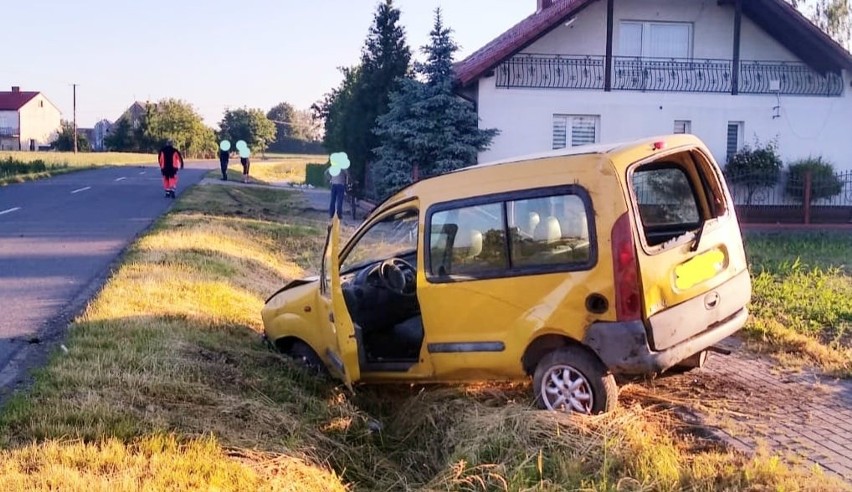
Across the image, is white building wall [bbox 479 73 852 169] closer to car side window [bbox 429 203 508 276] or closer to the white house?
the white house

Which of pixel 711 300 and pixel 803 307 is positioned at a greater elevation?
pixel 711 300

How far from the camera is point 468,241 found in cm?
574

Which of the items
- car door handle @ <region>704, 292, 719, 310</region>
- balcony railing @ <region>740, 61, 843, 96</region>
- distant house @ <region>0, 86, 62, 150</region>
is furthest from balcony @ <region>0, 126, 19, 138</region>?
car door handle @ <region>704, 292, 719, 310</region>

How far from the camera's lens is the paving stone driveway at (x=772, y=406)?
4867mm

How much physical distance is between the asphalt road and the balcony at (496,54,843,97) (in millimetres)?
9524

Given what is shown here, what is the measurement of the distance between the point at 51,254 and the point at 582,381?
8926mm

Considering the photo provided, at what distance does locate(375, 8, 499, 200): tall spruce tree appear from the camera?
701 inches

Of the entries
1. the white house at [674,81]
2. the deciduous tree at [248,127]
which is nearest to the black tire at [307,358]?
the white house at [674,81]

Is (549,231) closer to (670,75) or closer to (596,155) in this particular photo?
(596,155)

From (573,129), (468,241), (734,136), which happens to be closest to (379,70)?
(573,129)

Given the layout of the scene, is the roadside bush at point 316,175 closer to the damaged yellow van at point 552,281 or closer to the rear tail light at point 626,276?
the damaged yellow van at point 552,281

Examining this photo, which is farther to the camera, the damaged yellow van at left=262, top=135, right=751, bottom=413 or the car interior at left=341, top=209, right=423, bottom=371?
the car interior at left=341, top=209, right=423, bottom=371

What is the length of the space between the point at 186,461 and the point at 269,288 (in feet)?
20.8

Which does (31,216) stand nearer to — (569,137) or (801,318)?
(569,137)
